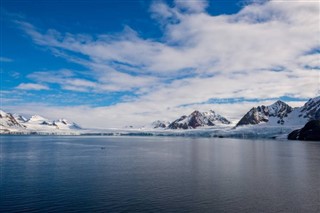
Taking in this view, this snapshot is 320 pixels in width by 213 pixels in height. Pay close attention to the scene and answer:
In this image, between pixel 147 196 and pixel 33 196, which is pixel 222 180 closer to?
pixel 147 196

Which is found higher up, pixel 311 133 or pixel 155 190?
pixel 311 133

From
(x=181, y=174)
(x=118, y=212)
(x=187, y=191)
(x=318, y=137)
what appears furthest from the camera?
(x=318, y=137)

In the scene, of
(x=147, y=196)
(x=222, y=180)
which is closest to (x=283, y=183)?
(x=222, y=180)

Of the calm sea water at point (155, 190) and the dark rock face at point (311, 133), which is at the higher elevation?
the dark rock face at point (311, 133)

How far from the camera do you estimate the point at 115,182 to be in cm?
3678

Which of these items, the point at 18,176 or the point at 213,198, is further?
the point at 18,176

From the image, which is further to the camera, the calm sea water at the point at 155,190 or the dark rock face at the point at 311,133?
the dark rock face at the point at 311,133

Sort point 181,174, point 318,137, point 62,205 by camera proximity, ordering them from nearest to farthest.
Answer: point 62,205, point 181,174, point 318,137

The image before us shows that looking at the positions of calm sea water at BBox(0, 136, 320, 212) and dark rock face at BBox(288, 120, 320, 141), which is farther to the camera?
dark rock face at BBox(288, 120, 320, 141)

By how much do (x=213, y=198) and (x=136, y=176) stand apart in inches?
554

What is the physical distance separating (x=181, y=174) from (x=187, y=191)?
11.2 m

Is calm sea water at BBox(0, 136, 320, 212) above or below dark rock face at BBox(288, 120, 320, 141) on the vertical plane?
below

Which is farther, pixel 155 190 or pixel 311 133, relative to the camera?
pixel 311 133

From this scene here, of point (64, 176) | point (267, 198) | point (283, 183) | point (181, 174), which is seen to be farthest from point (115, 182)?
point (283, 183)
